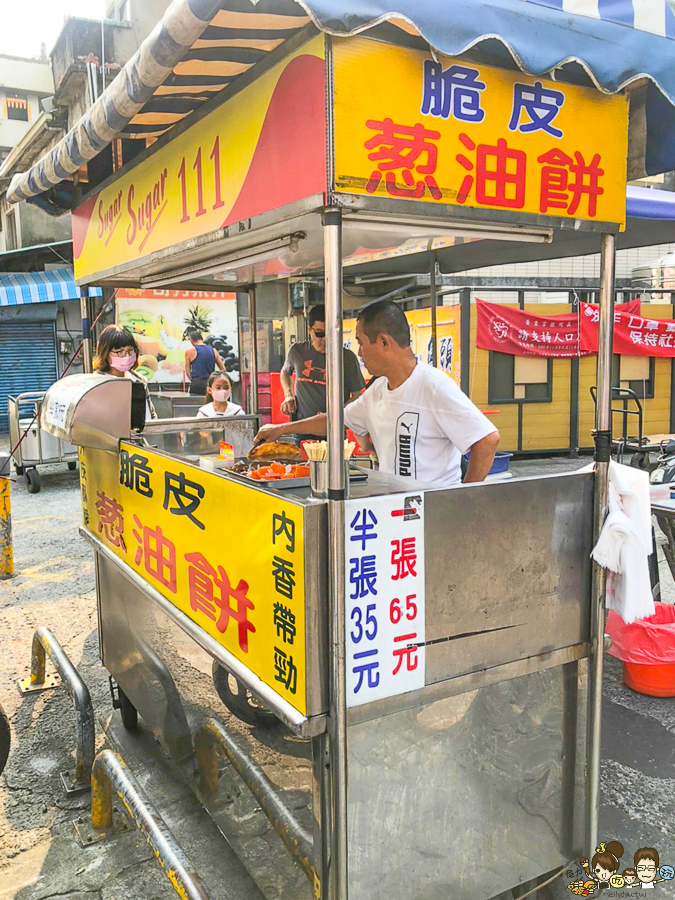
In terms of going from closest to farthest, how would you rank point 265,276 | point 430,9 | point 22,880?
point 430,9 < point 22,880 < point 265,276

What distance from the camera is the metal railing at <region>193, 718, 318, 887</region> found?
6.89 feet

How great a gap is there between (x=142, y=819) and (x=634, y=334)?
10796 mm

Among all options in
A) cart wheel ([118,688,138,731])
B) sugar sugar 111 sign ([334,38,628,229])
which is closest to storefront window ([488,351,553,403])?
cart wheel ([118,688,138,731])

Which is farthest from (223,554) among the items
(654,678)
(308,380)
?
(308,380)

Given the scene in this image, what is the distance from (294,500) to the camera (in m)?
1.92

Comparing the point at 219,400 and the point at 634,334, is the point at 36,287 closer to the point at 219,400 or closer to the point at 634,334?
the point at 219,400

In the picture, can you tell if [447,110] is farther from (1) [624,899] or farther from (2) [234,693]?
(1) [624,899]

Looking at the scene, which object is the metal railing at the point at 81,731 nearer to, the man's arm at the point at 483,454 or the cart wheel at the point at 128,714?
Result: the cart wheel at the point at 128,714

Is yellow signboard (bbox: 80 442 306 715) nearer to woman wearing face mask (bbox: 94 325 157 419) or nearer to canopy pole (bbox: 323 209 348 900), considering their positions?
canopy pole (bbox: 323 209 348 900)

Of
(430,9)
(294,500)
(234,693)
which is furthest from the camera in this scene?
(234,693)

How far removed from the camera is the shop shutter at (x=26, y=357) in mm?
17031

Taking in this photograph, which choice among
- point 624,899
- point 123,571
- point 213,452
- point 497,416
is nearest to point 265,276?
point 213,452

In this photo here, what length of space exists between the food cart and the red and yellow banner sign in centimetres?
1

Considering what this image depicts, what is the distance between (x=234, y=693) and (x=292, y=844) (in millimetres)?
537
